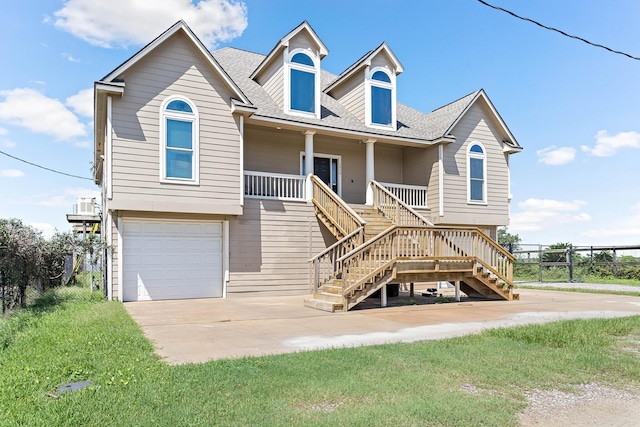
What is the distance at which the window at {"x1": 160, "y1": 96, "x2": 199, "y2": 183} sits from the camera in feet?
40.3

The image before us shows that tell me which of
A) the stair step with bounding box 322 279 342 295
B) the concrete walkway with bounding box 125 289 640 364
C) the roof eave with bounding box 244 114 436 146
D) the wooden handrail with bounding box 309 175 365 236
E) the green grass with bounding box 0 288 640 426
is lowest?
the concrete walkway with bounding box 125 289 640 364

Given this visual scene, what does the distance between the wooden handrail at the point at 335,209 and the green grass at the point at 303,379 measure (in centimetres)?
592

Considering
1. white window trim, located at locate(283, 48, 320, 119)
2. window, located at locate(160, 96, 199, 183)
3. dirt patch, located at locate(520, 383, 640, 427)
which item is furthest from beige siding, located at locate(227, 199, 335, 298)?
dirt patch, located at locate(520, 383, 640, 427)

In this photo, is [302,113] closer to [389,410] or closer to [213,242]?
[213,242]

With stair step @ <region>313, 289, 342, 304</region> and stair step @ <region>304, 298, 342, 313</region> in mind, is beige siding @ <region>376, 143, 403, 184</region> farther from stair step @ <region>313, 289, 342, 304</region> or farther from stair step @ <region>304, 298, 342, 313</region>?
stair step @ <region>304, 298, 342, 313</region>

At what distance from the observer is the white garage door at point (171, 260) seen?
12188mm

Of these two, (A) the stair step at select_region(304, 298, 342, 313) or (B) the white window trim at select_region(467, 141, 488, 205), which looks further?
(B) the white window trim at select_region(467, 141, 488, 205)

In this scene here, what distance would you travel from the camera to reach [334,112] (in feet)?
54.2

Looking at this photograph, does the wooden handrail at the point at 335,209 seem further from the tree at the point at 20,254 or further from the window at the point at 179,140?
the tree at the point at 20,254

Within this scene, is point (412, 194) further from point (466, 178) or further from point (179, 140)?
point (179, 140)

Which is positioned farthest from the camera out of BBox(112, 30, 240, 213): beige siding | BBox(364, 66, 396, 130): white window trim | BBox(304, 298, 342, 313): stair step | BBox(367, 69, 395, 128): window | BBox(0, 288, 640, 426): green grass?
BBox(367, 69, 395, 128): window

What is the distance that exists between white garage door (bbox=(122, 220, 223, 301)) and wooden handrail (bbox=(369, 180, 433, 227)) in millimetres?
5404

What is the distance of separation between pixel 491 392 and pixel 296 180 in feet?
36.5

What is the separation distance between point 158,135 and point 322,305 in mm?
6351
